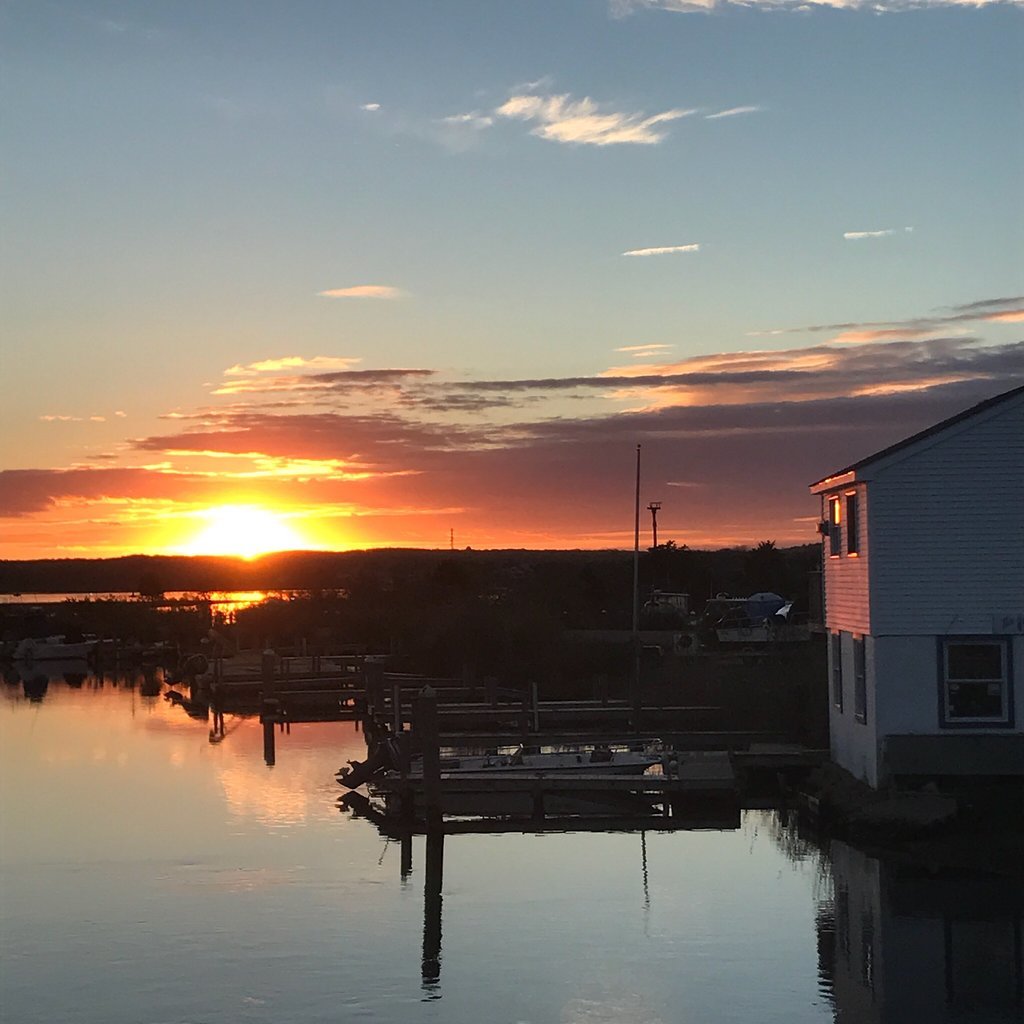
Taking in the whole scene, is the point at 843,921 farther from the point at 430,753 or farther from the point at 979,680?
the point at 430,753

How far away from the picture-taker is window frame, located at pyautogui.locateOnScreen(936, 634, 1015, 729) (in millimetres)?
27797

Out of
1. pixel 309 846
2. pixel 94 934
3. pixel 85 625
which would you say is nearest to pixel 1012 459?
pixel 309 846

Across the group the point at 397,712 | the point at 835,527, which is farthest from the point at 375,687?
the point at 835,527

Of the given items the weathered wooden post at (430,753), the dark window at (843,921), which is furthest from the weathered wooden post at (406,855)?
the dark window at (843,921)

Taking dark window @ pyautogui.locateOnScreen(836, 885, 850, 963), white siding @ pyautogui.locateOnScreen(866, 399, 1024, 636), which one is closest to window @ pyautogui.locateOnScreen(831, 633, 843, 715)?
white siding @ pyautogui.locateOnScreen(866, 399, 1024, 636)

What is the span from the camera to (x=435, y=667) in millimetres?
62656

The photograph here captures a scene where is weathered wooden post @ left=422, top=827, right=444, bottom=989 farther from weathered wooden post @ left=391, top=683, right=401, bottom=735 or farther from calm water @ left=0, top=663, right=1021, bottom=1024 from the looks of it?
weathered wooden post @ left=391, top=683, right=401, bottom=735

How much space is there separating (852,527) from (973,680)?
381cm

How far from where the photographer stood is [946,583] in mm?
28078

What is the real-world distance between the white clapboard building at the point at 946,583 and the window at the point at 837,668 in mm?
3551

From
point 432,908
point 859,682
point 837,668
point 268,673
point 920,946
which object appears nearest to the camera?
point 920,946

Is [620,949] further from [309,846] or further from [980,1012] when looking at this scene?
[309,846]

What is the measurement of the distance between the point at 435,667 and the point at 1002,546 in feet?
122

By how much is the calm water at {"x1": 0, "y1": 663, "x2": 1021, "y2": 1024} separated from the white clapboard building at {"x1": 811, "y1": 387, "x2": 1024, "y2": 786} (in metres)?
2.77
